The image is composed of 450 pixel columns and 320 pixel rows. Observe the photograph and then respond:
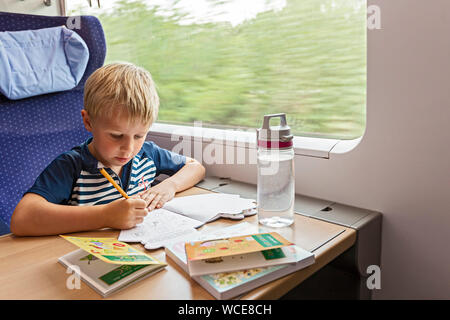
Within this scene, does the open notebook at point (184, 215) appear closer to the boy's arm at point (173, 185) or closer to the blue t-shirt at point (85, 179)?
the boy's arm at point (173, 185)

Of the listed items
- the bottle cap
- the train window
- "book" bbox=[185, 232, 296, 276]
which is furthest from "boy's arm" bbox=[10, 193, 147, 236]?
the train window

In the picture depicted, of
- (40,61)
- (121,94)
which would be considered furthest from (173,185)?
(40,61)

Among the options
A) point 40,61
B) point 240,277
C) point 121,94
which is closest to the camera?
point 240,277

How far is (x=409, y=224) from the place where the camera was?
1.06m

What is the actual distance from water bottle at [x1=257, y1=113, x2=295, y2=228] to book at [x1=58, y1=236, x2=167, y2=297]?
0.35 metres

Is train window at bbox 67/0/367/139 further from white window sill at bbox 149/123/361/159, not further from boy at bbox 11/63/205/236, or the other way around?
boy at bbox 11/63/205/236

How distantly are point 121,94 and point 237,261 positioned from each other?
1.85 feet

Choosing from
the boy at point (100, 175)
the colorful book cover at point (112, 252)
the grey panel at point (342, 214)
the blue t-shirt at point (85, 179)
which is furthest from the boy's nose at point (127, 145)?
the grey panel at point (342, 214)

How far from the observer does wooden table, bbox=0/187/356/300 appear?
2.27 feet

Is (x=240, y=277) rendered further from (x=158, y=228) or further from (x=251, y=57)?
(x=251, y=57)

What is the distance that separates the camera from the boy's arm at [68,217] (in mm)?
948

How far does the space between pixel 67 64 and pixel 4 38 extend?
0.21m

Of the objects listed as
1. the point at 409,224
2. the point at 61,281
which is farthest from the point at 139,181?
the point at 409,224

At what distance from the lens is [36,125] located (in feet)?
4.45
